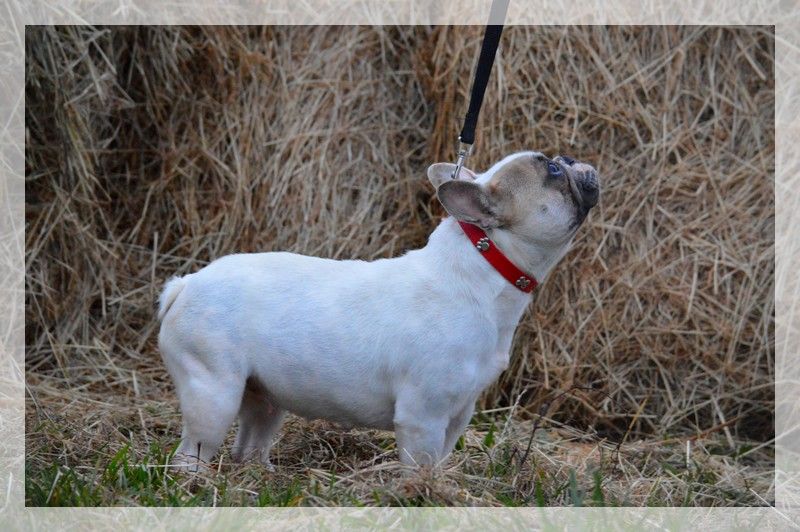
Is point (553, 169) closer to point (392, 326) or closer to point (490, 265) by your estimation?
point (490, 265)

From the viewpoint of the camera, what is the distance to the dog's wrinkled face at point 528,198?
11.0 feet

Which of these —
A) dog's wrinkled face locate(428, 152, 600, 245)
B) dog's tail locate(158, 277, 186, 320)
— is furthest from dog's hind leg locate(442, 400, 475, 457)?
dog's tail locate(158, 277, 186, 320)

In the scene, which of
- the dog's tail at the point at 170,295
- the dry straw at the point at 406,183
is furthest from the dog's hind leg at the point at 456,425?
the dry straw at the point at 406,183

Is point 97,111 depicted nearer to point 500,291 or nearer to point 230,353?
point 230,353

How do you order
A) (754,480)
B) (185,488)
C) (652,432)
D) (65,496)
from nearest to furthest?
1. (65,496)
2. (185,488)
3. (754,480)
4. (652,432)

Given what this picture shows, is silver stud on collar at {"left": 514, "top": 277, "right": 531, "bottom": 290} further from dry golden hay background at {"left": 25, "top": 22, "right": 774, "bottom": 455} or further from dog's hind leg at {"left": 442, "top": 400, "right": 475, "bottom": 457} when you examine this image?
dry golden hay background at {"left": 25, "top": 22, "right": 774, "bottom": 455}

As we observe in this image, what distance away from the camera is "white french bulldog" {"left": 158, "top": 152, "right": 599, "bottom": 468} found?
3373mm

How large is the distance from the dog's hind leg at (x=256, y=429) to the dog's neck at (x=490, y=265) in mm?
874

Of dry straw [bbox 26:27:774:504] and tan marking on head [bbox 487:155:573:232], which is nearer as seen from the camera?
tan marking on head [bbox 487:155:573:232]

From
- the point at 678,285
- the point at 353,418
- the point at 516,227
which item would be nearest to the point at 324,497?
the point at 353,418

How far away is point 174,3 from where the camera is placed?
198 inches

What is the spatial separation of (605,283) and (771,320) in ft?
2.49

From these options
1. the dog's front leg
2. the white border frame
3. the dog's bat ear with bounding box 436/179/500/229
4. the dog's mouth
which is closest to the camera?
the dog's bat ear with bounding box 436/179/500/229

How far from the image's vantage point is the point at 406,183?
5203mm
